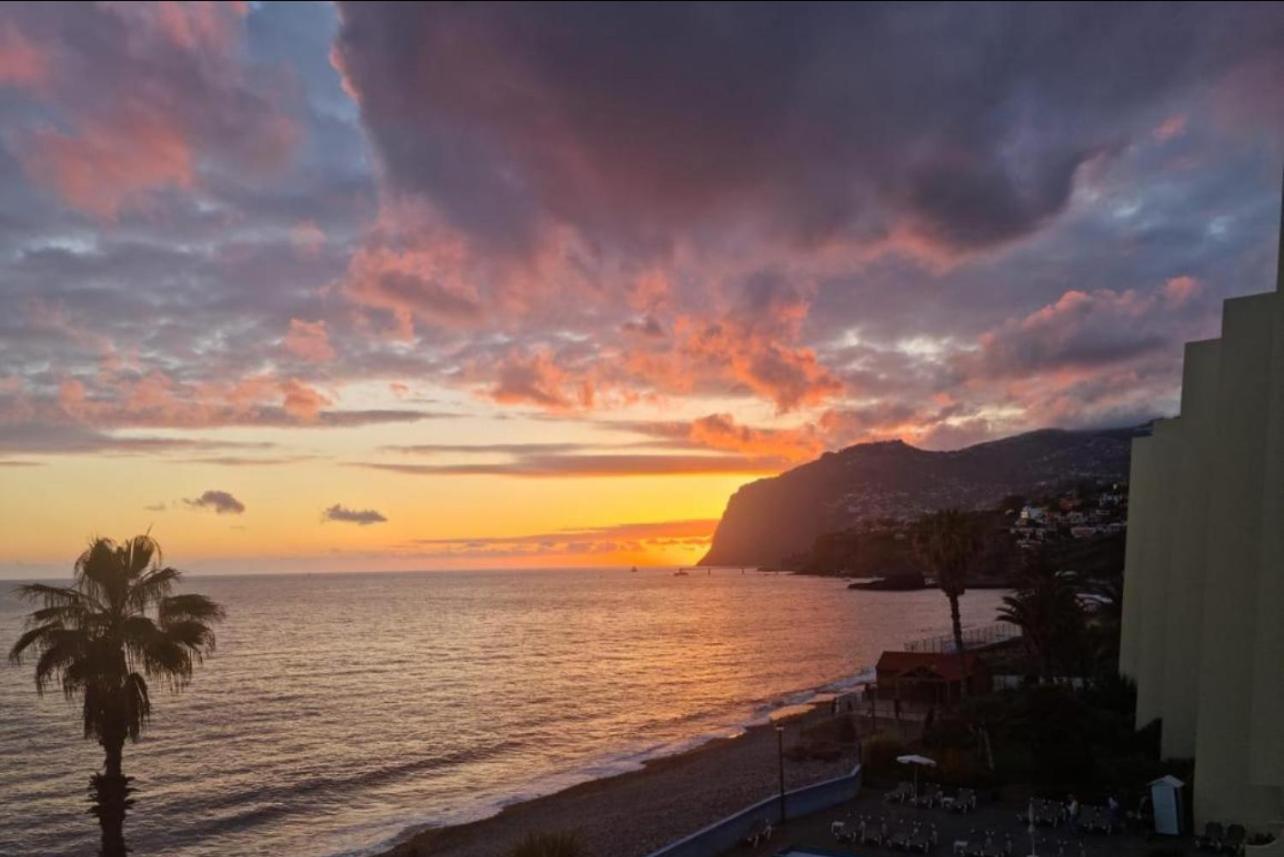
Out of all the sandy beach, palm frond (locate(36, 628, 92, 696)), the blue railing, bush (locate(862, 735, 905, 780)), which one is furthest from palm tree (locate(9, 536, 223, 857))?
bush (locate(862, 735, 905, 780))

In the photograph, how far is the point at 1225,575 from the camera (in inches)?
765

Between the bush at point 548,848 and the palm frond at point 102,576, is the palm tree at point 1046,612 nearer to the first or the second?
the bush at point 548,848

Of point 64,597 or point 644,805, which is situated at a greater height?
point 64,597

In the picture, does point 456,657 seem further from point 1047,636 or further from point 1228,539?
point 1228,539

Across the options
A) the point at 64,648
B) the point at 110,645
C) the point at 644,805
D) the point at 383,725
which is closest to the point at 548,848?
the point at 110,645

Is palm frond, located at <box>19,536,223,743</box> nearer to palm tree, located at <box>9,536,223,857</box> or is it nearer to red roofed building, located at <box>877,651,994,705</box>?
palm tree, located at <box>9,536,223,857</box>

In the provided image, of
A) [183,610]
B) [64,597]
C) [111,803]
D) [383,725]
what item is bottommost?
[383,725]

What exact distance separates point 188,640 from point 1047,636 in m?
37.7

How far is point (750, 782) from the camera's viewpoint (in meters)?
37.6

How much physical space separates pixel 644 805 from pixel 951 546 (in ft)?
58.5

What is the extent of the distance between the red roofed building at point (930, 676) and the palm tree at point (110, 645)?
3539cm

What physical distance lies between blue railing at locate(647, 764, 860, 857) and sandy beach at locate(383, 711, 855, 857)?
504 centimetres

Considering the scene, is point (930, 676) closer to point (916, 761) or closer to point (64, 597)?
point (916, 761)

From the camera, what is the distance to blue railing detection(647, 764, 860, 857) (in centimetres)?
2197
